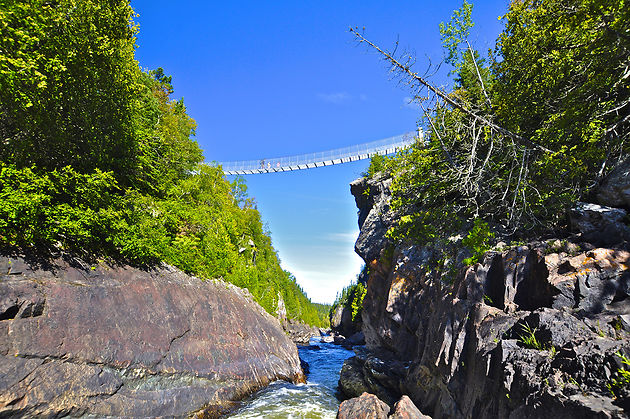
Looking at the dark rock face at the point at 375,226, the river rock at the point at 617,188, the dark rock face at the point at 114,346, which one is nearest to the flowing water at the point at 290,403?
the dark rock face at the point at 114,346

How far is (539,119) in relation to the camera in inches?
452

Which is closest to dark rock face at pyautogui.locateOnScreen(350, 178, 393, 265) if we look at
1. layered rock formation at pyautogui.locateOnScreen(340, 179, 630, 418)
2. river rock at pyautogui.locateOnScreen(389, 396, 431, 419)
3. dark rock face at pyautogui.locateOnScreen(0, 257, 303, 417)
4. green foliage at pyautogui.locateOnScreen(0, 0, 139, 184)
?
layered rock formation at pyautogui.locateOnScreen(340, 179, 630, 418)

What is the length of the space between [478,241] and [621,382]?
23.4ft

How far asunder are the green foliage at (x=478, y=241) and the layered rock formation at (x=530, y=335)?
0.67 metres

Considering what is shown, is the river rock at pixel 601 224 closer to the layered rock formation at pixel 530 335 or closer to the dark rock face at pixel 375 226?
the layered rock formation at pixel 530 335

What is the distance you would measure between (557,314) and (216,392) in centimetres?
1168

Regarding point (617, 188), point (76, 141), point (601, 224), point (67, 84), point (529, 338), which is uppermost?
point (67, 84)

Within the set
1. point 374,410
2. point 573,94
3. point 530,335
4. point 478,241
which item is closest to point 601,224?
point 478,241

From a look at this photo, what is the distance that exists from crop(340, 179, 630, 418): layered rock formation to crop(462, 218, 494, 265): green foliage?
0.67 metres

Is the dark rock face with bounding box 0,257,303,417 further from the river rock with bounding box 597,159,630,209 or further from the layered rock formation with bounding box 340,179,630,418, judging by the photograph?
the river rock with bounding box 597,159,630,209

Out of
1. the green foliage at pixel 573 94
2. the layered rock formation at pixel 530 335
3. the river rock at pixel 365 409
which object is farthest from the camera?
the river rock at pixel 365 409

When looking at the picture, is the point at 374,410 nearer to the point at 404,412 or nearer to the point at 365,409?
the point at 365,409

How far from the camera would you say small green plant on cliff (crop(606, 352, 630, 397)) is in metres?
4.04

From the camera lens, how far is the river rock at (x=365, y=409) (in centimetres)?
869
